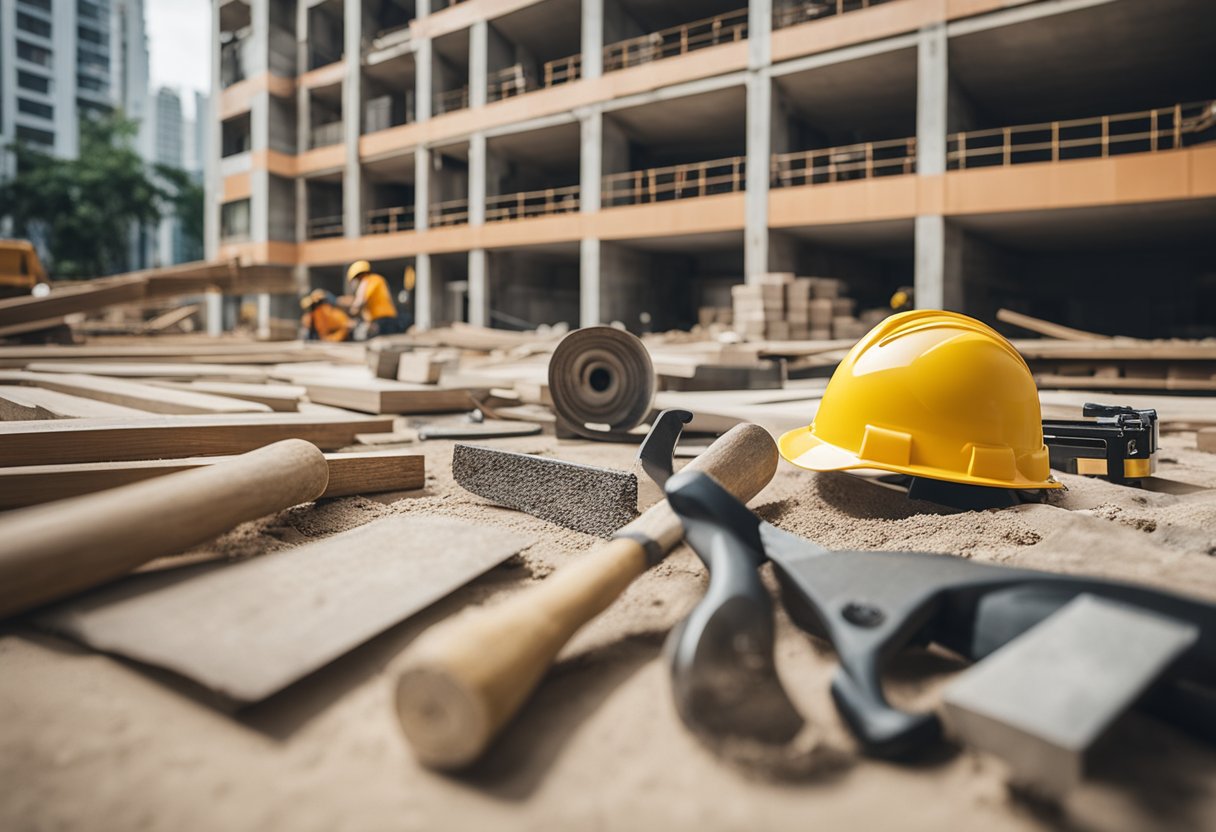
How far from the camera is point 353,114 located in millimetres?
24109

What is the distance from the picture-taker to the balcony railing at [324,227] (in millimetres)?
27156

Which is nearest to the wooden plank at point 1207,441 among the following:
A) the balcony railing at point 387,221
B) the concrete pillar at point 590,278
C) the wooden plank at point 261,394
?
the wooden plank at point 261,394

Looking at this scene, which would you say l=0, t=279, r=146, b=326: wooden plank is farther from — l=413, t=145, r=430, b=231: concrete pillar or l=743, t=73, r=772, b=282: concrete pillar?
l=413, t=145, r=430, b=231: concrete pillar

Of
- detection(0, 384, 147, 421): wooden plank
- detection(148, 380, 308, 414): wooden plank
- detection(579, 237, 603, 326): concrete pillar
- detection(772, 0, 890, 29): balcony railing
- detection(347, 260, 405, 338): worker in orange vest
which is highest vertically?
detection(772, 0, 890, 29): balcony railing

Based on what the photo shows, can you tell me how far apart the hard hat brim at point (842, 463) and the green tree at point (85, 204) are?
47067 mm

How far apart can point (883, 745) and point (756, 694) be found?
24cm

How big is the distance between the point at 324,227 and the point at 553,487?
28929 mm

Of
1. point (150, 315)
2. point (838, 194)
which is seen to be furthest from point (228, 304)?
point (838, 194)

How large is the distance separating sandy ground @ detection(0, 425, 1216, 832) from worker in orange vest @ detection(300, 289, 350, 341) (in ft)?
43.7

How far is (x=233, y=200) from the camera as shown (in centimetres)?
2764

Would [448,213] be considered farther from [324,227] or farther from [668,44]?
[668,44]

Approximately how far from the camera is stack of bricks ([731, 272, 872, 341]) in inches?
445

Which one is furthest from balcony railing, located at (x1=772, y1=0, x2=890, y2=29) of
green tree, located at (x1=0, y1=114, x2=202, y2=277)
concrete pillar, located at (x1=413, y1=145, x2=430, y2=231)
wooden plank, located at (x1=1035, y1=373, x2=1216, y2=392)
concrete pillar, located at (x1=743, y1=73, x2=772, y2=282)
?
green tree, located at (x1=0, y1=114, x2=202, y2=277)

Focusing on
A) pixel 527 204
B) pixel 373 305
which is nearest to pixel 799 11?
pixel 373 305
